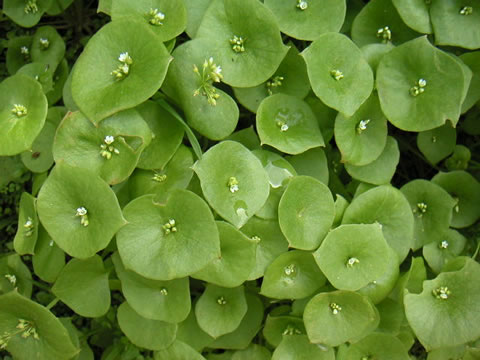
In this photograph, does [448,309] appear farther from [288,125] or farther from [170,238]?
[170,238]

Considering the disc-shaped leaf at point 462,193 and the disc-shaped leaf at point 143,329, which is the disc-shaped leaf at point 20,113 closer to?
the disc-shaped leaf at point 143,329

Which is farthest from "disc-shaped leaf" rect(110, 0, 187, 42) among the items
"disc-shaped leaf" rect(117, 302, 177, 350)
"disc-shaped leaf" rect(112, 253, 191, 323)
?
"disc-shaped leaf" rect(117, 302, 177, 350)

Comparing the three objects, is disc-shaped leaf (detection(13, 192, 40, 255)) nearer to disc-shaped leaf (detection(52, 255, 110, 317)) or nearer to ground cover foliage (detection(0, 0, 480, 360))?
ground cover foliage (detection(0, 0, 480, 360))

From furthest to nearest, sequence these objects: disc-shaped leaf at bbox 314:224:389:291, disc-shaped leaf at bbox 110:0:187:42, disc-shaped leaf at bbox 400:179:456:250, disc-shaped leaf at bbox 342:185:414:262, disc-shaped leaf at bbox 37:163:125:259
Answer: disc-shaped leaf at bbox 400:179:456:250
disc-shaped leaf at bbox 342:185:414:262
disc-shaped leaf at bbox 314:224:389:291
disc-shaped leaf at bbox 110:0:187:42
disc-shaped leaf at bbox 37:163:125:259

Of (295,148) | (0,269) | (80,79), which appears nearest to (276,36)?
(295,148)

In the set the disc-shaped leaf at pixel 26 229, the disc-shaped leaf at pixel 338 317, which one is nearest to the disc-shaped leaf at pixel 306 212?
the disc-shaped leaf at pixel 338 317

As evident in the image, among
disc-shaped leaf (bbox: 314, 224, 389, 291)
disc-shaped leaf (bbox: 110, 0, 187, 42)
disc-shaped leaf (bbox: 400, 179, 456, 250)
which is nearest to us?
disc-shaped leaf (bbox: 110, 0, 187, 42)

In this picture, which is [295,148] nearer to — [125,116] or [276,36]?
[276,36]

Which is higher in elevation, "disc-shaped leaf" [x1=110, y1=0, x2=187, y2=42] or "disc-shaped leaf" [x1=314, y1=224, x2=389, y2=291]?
"disc-shaped leaf" [x1=110, y1=0, x2=187, y2=42]
